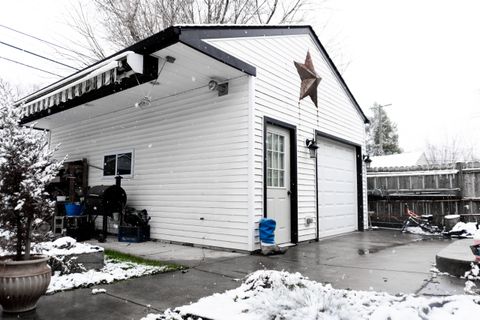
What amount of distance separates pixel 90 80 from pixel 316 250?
5000mm

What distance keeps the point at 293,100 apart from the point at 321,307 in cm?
535

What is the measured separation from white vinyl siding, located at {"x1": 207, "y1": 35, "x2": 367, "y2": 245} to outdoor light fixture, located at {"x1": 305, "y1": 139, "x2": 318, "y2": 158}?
0.31ft

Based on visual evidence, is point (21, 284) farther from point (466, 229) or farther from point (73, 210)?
point (466, 229)

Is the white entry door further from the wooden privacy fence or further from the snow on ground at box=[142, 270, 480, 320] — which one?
the wooden privacy fence

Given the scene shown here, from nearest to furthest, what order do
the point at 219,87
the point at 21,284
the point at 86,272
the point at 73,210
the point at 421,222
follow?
the point at 21,284 < the point at 86,272 < the point at 219,87 < the point at 73,210 < the point at 421,222

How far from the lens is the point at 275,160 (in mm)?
6668

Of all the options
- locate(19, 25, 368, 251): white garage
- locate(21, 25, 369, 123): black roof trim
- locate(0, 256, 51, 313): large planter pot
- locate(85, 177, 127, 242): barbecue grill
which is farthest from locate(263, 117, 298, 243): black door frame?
locate(0, 256, 51, 313): large planter pot

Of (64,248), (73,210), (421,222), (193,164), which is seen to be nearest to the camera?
(64,248)

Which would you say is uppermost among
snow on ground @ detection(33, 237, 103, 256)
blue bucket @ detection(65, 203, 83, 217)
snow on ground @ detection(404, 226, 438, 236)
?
blue bucket @ detection(65, 203, 83, 217)

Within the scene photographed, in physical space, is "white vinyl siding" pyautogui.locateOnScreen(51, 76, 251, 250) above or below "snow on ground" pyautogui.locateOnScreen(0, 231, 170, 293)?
above

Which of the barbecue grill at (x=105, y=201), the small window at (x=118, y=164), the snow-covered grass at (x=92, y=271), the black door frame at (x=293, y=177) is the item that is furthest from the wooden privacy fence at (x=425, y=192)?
the snow-covered grass at (x=92, y=271)

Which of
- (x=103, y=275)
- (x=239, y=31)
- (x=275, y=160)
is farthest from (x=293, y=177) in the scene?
(x=103, y=275)

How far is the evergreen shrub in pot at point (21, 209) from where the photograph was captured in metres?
2.85

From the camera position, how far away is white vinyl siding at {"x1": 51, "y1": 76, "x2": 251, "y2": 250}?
5.92 m
